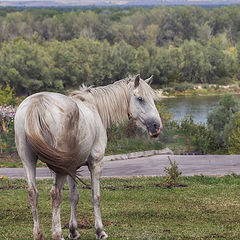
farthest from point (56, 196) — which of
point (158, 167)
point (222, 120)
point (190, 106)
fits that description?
point (190, 106)

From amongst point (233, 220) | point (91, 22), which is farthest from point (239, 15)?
point (233, 220)

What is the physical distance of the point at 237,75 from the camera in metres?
67.9

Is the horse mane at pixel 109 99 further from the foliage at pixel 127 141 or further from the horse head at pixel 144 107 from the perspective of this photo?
the foliage at pixel 127 141

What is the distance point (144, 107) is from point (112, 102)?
0.42m

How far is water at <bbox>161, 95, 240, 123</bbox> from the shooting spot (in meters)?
37.5

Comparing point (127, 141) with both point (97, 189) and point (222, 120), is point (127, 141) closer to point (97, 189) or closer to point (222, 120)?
point (222, 120)

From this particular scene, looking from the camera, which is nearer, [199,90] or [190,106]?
[190,106]

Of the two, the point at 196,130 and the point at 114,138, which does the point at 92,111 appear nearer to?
the point at 114,138

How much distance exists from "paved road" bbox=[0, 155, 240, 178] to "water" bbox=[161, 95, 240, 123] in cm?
1825

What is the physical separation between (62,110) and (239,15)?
113 m

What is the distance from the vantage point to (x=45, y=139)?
5488 mm

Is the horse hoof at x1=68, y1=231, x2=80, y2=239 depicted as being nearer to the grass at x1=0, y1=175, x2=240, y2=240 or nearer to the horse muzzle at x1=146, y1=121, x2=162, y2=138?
the grass at x1=0, y1=175, x2=240, y2=240

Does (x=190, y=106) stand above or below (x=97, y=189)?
below

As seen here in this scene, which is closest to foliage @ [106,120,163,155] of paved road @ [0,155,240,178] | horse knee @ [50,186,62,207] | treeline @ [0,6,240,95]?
paved road @ [0,155,240,178]
